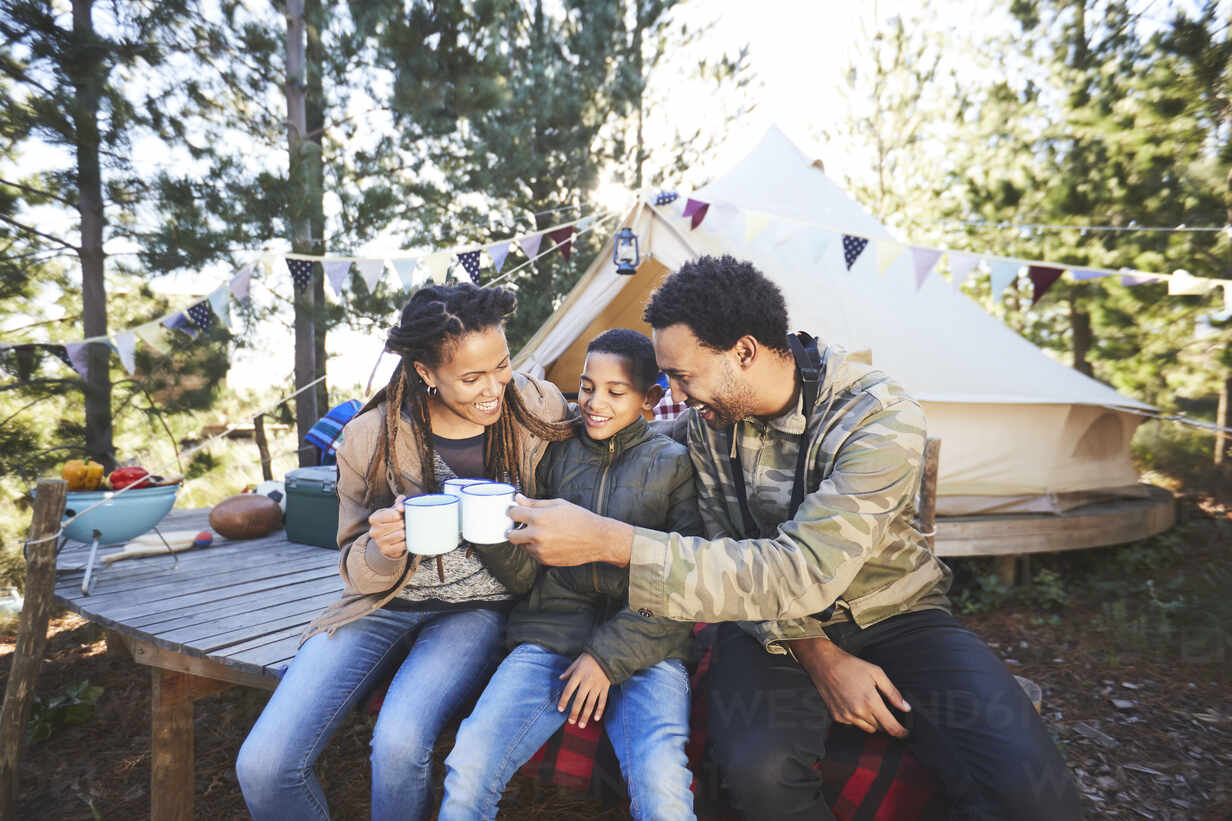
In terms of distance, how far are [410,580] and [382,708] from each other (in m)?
0.35

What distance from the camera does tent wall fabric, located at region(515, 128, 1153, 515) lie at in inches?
170

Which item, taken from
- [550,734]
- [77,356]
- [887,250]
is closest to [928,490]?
[887,250]

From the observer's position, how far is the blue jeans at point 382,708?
1.54 m

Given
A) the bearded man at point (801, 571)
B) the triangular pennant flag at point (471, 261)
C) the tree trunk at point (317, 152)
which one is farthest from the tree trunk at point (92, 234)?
the bearded man at point (801, 571)

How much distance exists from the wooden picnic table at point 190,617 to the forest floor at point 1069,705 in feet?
1.73

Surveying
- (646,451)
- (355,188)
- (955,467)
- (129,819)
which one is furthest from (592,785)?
(355,188)

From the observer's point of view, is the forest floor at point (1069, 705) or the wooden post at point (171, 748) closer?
the wooden post at point (171, 748)

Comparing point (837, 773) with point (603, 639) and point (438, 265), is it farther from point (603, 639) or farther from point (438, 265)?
point (438, 265)

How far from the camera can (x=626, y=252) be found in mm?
4879

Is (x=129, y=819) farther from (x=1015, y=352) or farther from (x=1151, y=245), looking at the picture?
(x=1151, y=245)

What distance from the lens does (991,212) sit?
6090mm

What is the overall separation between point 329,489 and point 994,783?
3.17 m

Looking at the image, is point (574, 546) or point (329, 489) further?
point (329, 489)

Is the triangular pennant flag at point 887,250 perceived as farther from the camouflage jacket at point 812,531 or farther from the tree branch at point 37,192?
the tree branch at point 37,192
